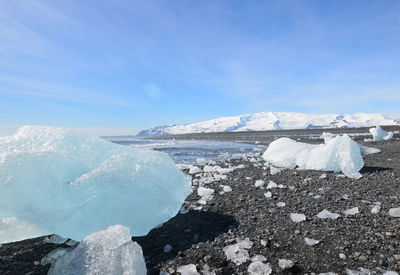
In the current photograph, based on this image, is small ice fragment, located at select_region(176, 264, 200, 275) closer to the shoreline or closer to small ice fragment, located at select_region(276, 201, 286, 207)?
the shoreline

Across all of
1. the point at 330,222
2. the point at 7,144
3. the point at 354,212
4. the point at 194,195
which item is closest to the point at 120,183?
the point at 7,144

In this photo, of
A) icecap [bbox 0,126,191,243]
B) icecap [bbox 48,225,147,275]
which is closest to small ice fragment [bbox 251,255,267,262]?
icecap [bbox 48,225,147,275]

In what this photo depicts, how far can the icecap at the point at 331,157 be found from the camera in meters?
5.25

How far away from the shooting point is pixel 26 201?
234 centimetres

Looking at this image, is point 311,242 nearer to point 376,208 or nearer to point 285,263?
point 285,263

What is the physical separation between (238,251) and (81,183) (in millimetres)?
1902

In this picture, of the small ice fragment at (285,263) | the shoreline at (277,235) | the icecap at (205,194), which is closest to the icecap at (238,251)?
the shoreline at (277,235)

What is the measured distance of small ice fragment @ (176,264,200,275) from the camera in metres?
2.17

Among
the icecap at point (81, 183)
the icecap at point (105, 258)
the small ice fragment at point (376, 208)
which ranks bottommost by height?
the small ice fragment at point (376, 208)

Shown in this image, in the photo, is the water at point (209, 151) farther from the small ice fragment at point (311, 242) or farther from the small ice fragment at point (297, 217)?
the small ice fragment at point (311, 242)

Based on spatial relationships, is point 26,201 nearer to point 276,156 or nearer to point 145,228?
point 145,228

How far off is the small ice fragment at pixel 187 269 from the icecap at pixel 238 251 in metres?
0.38

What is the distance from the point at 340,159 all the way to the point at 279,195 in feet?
7.82

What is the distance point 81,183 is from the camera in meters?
2.56
